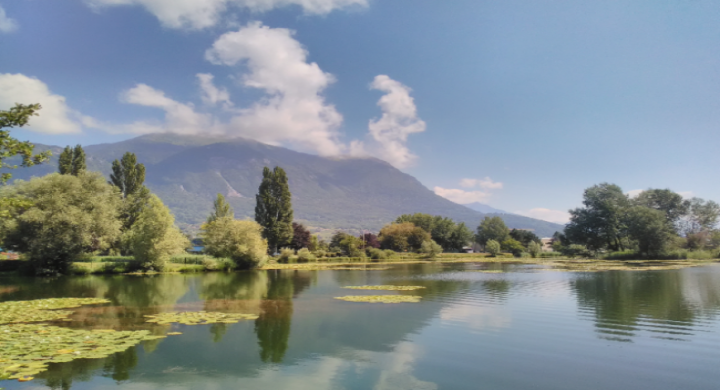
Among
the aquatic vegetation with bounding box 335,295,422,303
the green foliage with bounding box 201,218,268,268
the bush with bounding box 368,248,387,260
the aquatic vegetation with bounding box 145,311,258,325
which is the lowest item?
the bush with bounding box 368,248,387,260

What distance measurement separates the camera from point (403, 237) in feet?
319

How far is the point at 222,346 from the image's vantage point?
11750 mm

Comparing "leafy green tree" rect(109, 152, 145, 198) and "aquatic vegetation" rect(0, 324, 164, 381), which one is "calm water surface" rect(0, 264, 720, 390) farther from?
"leafy green tree" rect(109, 152, 145, 198)

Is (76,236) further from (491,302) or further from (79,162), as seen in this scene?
(491,302)

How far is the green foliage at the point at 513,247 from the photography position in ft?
330

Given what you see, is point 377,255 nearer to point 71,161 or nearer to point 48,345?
point 71,161

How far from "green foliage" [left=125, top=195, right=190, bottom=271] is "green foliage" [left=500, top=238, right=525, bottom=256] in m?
86.0

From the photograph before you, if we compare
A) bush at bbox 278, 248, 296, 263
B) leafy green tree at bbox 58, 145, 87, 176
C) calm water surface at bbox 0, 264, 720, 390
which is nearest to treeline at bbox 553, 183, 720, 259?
calm water surface at bbox 0, 264, 720, 390

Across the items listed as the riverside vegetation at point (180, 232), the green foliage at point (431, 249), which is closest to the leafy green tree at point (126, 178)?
the riverside vegetation at point (180, 232)

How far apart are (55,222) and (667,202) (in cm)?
11749

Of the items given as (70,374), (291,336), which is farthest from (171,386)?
(291,336)

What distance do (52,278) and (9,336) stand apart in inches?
1121

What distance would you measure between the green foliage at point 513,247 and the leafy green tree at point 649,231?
31256 millimetres

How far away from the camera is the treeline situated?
67688mm
